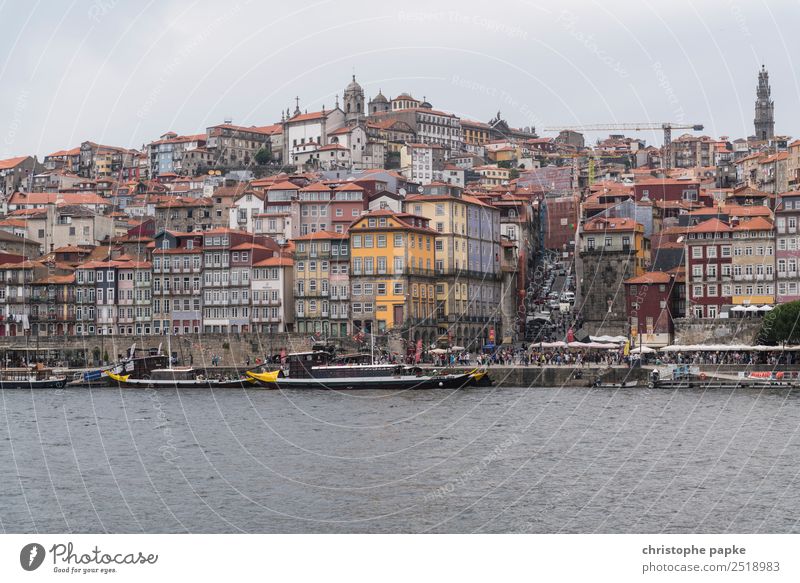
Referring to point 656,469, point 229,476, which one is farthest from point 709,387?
point 229,476

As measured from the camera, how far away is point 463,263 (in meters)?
89.8

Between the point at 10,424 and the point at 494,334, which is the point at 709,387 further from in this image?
the point at 10,424

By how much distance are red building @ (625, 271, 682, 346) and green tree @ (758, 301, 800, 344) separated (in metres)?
9.94

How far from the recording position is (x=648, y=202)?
3920 inches

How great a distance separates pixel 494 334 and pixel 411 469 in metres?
51.5

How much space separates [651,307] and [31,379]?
3551 cm

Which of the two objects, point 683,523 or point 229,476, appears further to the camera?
point 229,476

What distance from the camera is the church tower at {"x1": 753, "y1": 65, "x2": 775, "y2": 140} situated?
187 m

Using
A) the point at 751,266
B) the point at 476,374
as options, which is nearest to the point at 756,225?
the point at 751,266

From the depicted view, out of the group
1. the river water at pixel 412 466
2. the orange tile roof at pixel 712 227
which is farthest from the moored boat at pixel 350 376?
the orange tile roof at pixel 712 227

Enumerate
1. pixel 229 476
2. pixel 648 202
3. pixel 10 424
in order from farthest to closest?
pixel 648 202 < pixel 10 424 < pixel 229 476
